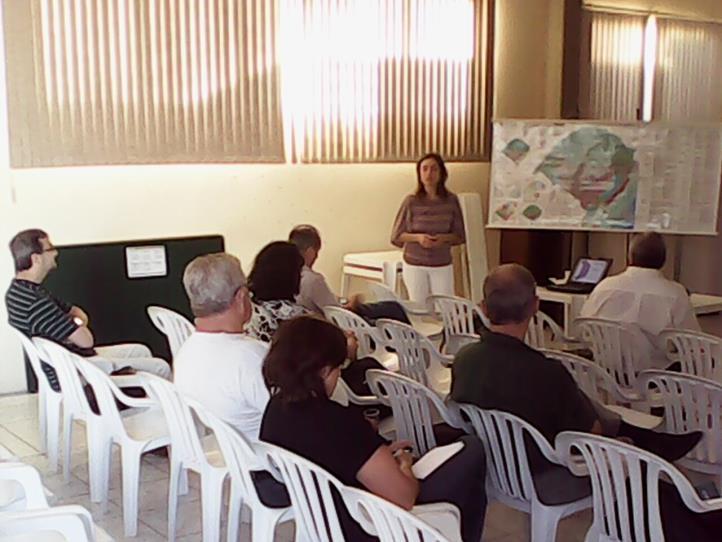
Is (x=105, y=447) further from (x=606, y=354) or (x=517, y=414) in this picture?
(x=606, y=354)

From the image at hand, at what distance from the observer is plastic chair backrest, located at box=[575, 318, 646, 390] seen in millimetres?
4395

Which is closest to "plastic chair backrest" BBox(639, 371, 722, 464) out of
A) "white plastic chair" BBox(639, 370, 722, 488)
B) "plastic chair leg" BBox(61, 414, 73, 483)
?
"white plastic chair" BBox(639, 370, 722, 488)

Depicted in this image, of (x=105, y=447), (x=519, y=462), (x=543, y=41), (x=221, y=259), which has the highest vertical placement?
(x=543, y=41)

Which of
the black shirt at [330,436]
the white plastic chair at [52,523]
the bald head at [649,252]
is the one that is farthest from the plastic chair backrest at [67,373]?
the bald head at [649,252]

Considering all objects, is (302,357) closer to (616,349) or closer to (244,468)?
(244,468)

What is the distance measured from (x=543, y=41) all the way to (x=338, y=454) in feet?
21.7

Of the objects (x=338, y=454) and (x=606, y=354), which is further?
(x=606, y=354)

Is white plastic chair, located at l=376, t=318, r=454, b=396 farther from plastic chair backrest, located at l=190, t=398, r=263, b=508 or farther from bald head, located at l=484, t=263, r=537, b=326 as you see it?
plastic chair backrest, located at l=190, t=398, r=263, b=508

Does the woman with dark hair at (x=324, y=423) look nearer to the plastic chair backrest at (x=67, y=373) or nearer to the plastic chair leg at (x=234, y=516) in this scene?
the plastic chair leg at (x=234, y=516)

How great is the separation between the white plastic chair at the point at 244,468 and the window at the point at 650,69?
6.22m

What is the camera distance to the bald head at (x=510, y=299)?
125 inches

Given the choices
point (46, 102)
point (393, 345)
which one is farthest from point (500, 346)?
point (46, 102)

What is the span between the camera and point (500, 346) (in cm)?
309

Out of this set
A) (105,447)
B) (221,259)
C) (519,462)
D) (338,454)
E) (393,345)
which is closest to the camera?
(338,454)
